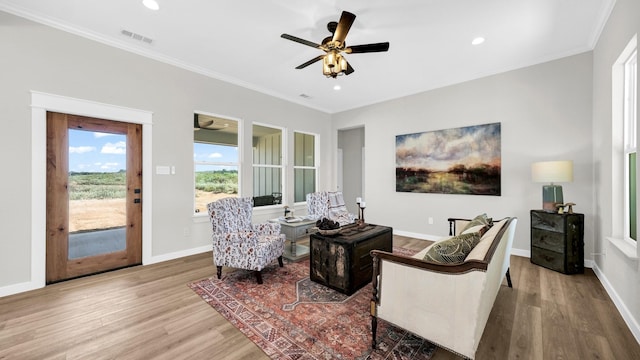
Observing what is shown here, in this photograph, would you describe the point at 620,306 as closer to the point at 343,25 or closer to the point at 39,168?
the point at 343,25

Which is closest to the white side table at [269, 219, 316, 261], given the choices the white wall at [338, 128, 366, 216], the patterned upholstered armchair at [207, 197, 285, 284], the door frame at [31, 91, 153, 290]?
the patterned upholstered armchair at [207, 197, 285, 284]

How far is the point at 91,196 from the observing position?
3164mm

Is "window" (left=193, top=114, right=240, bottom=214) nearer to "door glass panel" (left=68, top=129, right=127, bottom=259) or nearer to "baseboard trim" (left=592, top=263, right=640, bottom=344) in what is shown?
"door glass panel" (left=68, top=129, right=127, bottom=259)

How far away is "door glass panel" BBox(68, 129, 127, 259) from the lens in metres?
3.06

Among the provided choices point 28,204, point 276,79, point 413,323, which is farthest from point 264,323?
point 276,79

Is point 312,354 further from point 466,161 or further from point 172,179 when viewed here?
point 466,161

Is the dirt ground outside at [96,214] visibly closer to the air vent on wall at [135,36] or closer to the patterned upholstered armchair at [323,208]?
the air vent on wall at [135,36]

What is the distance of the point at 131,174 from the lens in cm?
344

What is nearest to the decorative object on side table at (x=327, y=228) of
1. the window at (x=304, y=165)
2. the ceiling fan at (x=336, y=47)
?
the ceiling fan at (x=336, y=47)

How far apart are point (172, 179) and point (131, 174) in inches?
20.0

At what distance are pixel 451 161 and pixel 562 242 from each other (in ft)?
6.28

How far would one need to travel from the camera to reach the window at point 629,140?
2.41 metres

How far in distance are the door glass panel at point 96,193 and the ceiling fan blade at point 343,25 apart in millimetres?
3166

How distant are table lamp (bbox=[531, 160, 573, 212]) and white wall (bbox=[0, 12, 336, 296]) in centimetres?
446
